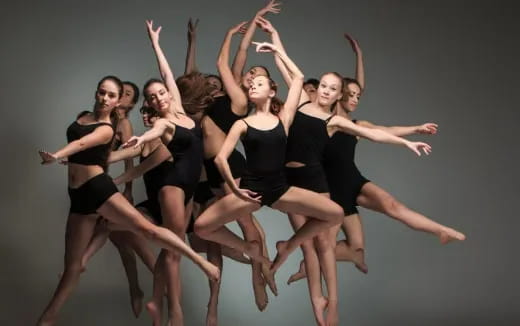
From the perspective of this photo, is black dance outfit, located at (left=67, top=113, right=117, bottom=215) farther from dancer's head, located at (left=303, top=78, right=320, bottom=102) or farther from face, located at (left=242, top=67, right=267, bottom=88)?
dancer's head, located at (left=303, top=78, right=320, bottom=102)

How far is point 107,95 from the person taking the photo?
544cm

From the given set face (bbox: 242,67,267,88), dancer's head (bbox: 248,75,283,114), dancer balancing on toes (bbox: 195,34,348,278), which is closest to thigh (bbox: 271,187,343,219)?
dancer balancing on toes (bbox: 195,34,348,278)

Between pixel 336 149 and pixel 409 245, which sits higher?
pixel 336 149

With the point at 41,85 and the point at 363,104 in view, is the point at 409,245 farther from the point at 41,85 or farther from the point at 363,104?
the point at 41,85

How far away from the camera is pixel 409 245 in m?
8.26

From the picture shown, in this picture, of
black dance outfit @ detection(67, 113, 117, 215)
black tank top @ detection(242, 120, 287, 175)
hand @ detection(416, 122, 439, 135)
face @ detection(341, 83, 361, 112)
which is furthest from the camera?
face @ detection(341, 83, 361, 112)

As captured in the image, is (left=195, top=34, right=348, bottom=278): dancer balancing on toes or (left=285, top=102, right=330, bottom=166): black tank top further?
(left=285, top=102, right=330, bottom=166): black tank top

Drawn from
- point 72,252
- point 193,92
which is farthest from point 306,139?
point 72,252

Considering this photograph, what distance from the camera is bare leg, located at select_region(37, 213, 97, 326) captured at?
559 cm

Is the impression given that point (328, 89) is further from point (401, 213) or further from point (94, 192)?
point (94, 192)

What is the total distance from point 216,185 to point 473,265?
Result: 3270mm

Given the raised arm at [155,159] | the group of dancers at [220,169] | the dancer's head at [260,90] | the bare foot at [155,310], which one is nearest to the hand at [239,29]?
the group of dancers at [220,169]

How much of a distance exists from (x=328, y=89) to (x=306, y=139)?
36 cm

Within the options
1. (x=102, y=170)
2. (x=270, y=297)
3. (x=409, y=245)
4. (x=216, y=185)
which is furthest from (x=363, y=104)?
(x=102, y=170)
